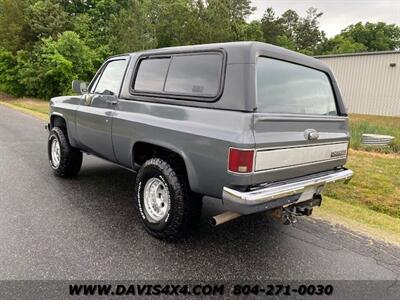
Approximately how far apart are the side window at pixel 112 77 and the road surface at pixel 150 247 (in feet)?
5.06

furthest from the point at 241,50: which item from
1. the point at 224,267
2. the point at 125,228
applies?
the point at 125,228

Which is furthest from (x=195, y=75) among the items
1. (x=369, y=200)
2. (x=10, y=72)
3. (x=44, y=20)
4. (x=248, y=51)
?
(x=10, y=72)

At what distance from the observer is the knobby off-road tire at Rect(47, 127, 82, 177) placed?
5.64 metres

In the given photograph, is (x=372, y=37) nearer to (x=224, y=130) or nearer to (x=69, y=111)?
(x=69, y=111)

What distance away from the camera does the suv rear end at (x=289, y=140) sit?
302 cm

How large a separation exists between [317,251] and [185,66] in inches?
94.1

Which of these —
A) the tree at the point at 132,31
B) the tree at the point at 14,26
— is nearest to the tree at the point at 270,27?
the tree at the point at 132,31

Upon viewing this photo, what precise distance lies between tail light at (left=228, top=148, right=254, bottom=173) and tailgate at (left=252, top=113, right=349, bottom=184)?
0.07 meters

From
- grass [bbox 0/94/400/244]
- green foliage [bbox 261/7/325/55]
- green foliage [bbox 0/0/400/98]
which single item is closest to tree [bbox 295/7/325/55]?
green foliage [bbox 261/7/325/55]

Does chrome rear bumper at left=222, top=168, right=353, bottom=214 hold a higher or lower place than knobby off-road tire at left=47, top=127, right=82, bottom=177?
higher

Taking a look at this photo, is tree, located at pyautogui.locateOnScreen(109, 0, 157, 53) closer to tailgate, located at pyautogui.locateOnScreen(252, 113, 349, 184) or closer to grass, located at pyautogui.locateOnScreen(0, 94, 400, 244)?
grass, located at pyautogui.locateOnScreen(0, 94, 400, 244)

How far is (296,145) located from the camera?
3369mm

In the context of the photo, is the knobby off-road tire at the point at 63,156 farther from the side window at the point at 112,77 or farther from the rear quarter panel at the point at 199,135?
the rear quarter panel at the point at 199,135

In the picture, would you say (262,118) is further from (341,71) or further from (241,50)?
(341,71)
